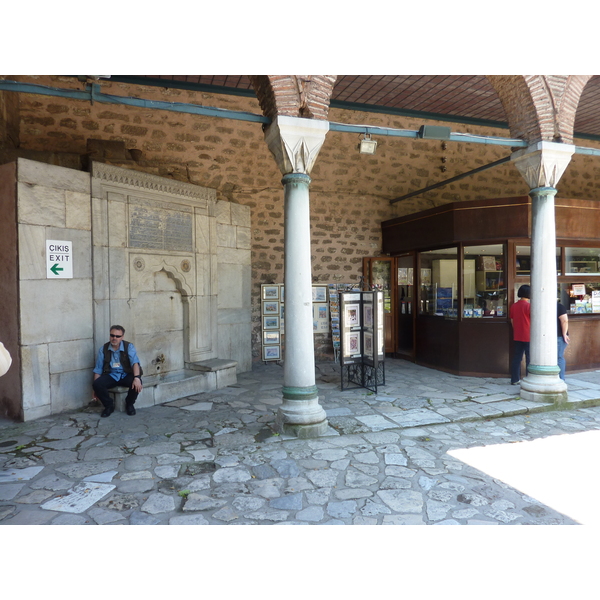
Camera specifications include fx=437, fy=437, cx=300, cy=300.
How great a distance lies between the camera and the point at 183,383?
20.2 feet

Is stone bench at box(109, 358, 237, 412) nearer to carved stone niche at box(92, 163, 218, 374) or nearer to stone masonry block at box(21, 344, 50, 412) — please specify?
carved stone niche at box(92, 163, 218, 374)

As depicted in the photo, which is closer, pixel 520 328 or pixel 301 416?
pixel 301 416

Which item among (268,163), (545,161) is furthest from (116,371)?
(545,161)

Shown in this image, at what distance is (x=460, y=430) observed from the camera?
4797 mm

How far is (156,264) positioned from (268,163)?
3455 millimetres

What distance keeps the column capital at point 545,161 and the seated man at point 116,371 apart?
5603 millimetres

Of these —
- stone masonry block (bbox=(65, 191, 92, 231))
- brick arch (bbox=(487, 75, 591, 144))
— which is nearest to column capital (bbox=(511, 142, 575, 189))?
brick arch (bbox=(487, 75, 591, 144))

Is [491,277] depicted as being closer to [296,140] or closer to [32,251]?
[296,140]

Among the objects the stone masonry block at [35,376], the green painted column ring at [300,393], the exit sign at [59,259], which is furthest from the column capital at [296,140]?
the stone masonry block at [35,376]

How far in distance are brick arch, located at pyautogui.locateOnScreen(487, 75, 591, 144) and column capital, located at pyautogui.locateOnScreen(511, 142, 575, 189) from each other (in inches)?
4.5

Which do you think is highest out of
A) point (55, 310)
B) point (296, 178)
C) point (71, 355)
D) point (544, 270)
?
point (296, 178)

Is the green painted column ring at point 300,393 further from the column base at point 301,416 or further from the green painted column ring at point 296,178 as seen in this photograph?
the green painted column ring at point 296,178

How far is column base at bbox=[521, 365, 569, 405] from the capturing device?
18.6 feet
